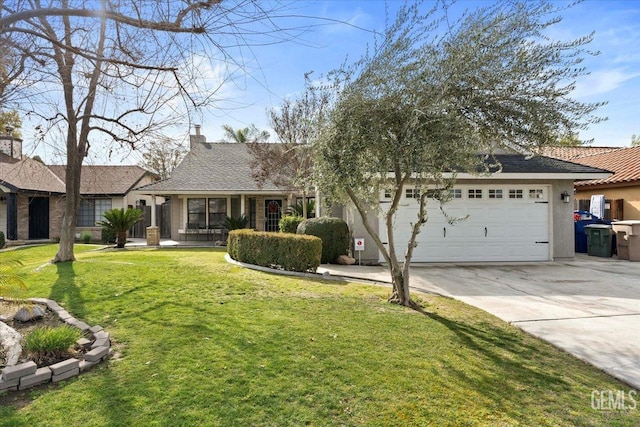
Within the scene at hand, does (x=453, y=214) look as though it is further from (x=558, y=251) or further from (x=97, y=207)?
(x=97, y=207)

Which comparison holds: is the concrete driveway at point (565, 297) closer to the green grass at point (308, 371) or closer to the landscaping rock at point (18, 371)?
the green grass at point (308, 371)

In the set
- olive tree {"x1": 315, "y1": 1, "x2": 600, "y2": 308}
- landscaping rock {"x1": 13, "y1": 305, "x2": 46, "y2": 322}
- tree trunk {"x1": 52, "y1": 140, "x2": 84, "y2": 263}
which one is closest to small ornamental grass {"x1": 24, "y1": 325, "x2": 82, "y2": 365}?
landscaping rock {"x1": 13, "y1": 305, "x2": 46, "y2": 322}

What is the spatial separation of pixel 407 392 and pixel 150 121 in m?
5.50

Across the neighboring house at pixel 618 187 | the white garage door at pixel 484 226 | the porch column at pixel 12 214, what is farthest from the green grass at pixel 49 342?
the porch column at pixel 12 214

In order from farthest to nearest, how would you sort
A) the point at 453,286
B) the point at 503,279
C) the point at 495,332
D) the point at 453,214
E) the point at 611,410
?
the point at 453,214 < the point at 503,279 < the point at 453,286 < the point at 495,332 < the point at 611,410

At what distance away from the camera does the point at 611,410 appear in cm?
313

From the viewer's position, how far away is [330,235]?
438 inches

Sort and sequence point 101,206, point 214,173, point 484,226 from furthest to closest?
1. point 101,206
2. point 214,173
3. point 484,226

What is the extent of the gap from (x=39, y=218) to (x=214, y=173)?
10105 mm

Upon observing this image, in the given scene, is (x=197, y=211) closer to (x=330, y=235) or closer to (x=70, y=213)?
(x=70, y=213)

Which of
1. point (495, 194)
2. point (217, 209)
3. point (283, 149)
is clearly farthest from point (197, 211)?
point (495, 194)

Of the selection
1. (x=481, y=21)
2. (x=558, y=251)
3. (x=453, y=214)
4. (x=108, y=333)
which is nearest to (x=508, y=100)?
(x=481, y=21)

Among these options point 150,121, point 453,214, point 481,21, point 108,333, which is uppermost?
point 481,21

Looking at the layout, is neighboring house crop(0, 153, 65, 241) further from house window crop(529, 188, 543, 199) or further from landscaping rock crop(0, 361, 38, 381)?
house window crop(529, 188, 543, 199)
